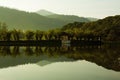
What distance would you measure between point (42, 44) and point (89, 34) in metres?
35.0

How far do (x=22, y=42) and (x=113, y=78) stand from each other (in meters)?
62.3

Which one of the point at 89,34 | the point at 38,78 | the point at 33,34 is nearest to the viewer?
the point at 38,78

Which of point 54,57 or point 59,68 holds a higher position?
point 59,68

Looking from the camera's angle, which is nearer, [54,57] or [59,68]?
[59,68]

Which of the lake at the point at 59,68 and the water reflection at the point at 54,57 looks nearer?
the lake at the point at 59,68

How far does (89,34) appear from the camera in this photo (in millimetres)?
121188

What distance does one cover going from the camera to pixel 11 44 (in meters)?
85.3

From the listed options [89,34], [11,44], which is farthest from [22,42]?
[89,34]

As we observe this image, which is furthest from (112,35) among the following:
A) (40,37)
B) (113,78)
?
(113,78)

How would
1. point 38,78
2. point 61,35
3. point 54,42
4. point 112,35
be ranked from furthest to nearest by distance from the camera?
point 112,35 < point 61,35 < point 54,42 < point 38,78

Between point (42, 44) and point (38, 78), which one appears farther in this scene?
point (42, 44)

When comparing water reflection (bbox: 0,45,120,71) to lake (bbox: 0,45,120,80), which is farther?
water reflection (bbox: 0,45,120,71)

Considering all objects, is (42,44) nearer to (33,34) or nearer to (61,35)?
(33,34)

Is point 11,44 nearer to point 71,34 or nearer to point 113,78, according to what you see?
point 71,34
